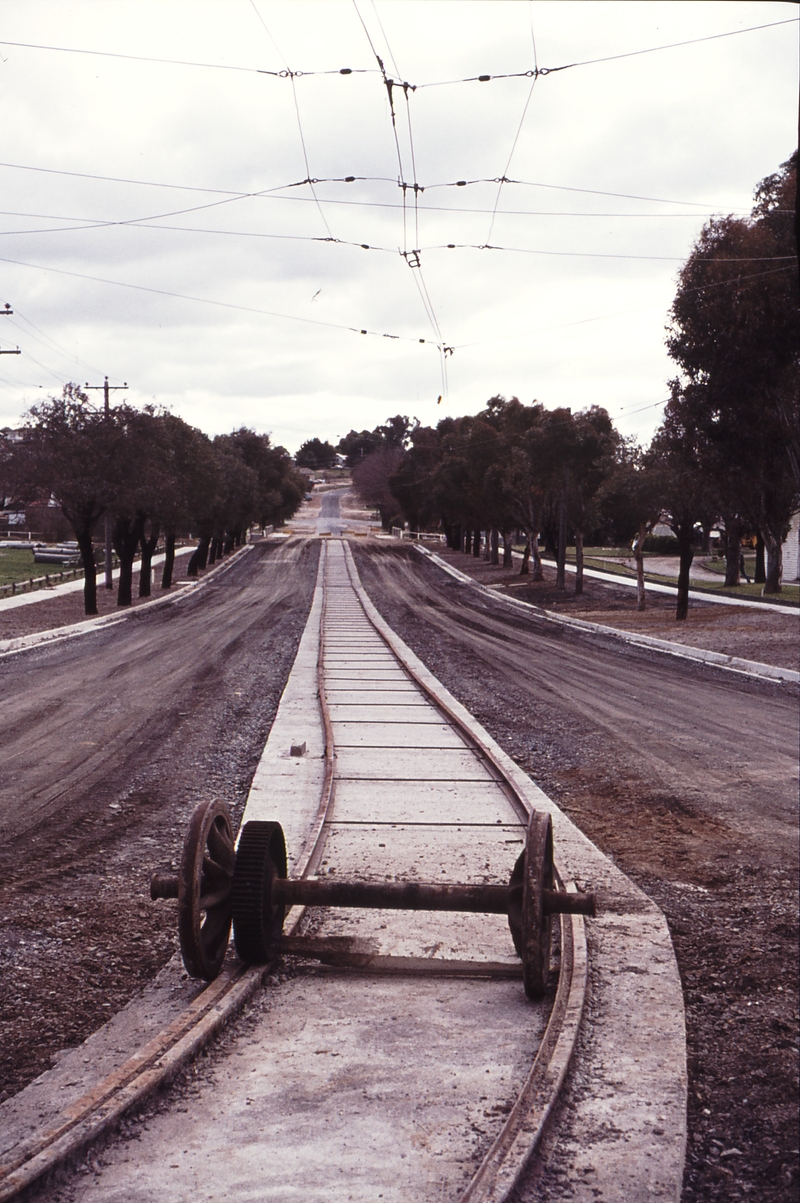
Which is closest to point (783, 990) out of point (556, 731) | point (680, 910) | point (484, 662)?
point (680, 910)

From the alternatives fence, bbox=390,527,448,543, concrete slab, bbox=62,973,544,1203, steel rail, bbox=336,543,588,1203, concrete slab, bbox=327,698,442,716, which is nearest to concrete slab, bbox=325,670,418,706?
concrete slab, bbox=327,698,442,716

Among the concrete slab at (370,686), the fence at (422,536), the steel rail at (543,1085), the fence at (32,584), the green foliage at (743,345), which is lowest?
the concrete slab at (370,686)

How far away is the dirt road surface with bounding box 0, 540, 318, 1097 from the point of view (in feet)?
20.0

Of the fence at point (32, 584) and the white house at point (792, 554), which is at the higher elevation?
the white house at point (792, 554)

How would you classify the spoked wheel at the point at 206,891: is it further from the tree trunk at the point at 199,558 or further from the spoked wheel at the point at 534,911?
the tree trunk at the point at 199,558

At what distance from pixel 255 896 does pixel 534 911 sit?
1609 mm

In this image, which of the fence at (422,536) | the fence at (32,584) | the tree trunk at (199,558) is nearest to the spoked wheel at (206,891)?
the fence at (32,584)

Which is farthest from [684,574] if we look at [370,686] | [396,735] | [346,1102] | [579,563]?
[346,1102]

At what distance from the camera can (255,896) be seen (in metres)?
5.87

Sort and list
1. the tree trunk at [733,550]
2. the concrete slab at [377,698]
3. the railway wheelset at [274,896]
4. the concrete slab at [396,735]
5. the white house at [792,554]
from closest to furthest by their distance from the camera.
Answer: the railway wheelset at [274,896]
the concrete slab at [396,735]
the concrete slab at [377,698]
the tree trunk at [733,550]
the white house at [792,554]

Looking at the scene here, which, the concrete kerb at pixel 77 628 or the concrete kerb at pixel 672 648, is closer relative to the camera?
the concrete kerb at pixel 672 648

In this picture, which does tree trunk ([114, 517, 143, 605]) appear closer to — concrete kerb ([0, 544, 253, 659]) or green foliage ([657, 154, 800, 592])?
concrete kerb ([0, 544, 253, 659])

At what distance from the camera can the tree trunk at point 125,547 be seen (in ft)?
127

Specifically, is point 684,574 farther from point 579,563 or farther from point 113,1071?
point 113,1071
